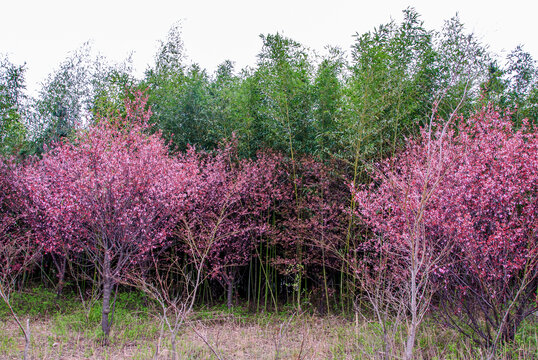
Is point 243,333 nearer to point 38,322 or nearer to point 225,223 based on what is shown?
point 225,223

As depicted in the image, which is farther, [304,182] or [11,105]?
[11,105]

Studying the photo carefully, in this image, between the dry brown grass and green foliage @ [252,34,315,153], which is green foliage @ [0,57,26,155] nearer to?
the dry brown grass

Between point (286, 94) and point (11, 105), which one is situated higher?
point (11, 105)

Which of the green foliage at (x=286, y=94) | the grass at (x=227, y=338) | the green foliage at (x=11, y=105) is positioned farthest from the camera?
the green foliage at (x=11, y=105)

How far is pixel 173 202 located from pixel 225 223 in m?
1.88

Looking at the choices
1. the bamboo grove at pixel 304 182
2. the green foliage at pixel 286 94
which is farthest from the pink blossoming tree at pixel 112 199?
the green foliage at pixel 286 94

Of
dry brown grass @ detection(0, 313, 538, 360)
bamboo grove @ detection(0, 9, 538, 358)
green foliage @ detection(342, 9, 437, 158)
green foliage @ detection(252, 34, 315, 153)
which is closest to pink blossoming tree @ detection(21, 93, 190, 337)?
bamboo grove @ detection(0, 9, 538, 358)

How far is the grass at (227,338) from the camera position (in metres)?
4.63

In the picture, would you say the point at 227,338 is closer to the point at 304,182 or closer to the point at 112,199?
the point at 112,199

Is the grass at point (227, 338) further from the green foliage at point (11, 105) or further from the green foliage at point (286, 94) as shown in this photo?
the green foliage at point (11, 105)

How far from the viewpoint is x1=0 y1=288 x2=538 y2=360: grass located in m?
4.63

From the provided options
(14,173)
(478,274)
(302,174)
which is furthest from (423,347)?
(14,173)

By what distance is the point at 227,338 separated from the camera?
224 inches

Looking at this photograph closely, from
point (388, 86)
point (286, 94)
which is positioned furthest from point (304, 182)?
point (388, 86)
